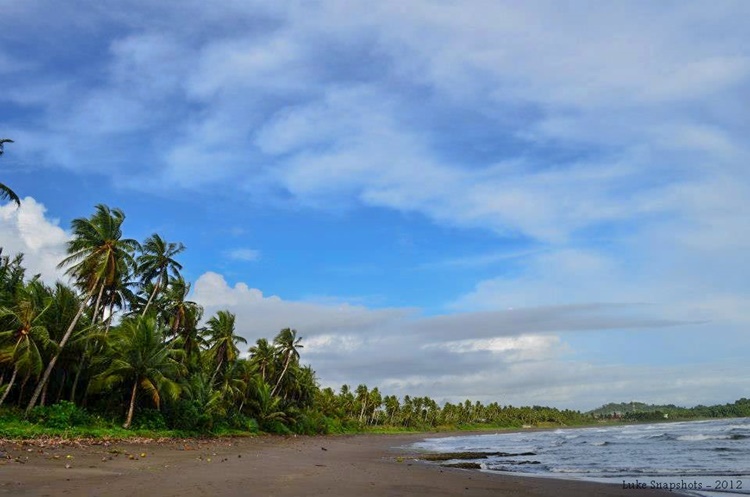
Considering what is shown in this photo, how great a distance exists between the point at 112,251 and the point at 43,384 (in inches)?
341

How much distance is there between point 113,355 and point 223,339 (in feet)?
60.8

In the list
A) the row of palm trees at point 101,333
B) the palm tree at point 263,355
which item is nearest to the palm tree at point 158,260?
the row of palm trees at point 101,333

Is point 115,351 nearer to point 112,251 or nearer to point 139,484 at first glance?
point 112,251

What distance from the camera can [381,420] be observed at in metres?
112

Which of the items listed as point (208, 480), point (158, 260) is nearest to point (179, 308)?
point (158, 260)

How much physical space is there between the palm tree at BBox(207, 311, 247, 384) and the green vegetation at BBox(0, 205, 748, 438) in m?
0.10

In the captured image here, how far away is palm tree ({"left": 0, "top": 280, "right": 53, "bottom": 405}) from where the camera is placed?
1067 inches

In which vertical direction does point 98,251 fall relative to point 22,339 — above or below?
above

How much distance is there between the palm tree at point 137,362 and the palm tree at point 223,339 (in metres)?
17.3

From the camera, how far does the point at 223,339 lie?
51.3 m

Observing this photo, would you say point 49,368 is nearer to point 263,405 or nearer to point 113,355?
point 113,355

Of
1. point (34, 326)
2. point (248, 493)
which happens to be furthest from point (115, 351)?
point (248, 493)

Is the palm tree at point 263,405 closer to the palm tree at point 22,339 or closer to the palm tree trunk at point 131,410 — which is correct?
the palm tree trunk at point 131,410

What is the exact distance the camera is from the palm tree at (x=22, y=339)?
27109mm
